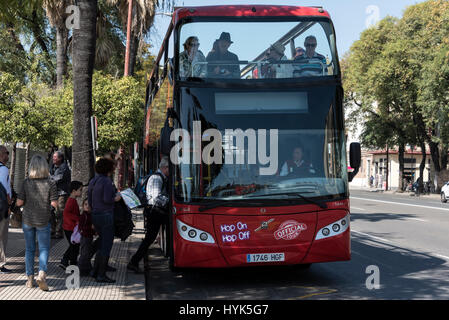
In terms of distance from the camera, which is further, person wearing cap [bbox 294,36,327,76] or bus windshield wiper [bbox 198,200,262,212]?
person wearing cap [bbox 294,36,327,76]

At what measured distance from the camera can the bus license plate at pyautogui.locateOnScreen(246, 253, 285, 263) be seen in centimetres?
804

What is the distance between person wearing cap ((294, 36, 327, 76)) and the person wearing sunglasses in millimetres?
1320

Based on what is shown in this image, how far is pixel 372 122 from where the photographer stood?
49625mm

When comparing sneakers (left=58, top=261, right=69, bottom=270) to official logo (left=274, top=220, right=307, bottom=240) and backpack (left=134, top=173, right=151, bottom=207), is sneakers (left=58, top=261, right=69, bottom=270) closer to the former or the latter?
backpack (left=134, top=173, right=151, bottom=207)

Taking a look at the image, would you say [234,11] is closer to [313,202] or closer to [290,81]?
[290,81]

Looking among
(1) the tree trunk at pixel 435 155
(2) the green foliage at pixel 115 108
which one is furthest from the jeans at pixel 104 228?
(1) the tree trunk at pixel 435 155

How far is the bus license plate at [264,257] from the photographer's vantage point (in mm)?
8039

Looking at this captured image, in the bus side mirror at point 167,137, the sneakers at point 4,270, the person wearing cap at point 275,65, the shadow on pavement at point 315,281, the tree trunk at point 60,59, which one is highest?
the tree trunk at point 60,59

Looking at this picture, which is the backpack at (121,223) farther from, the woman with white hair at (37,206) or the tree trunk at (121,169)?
the tree trunk at (121,169)

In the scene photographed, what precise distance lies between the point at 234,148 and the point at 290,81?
1.23 meters

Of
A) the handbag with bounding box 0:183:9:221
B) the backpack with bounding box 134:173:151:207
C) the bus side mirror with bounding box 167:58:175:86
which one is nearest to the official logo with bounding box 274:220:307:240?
the backpack with bounding box 134:173:151:207

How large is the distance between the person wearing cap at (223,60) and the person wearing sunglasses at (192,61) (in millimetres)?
97

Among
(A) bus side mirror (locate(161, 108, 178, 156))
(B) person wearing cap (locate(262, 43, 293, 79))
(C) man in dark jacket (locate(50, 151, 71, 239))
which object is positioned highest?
(B) person wearing cap (locate(262, 43, 293, 79))

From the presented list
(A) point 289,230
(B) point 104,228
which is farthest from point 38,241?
(A) point 289,230
